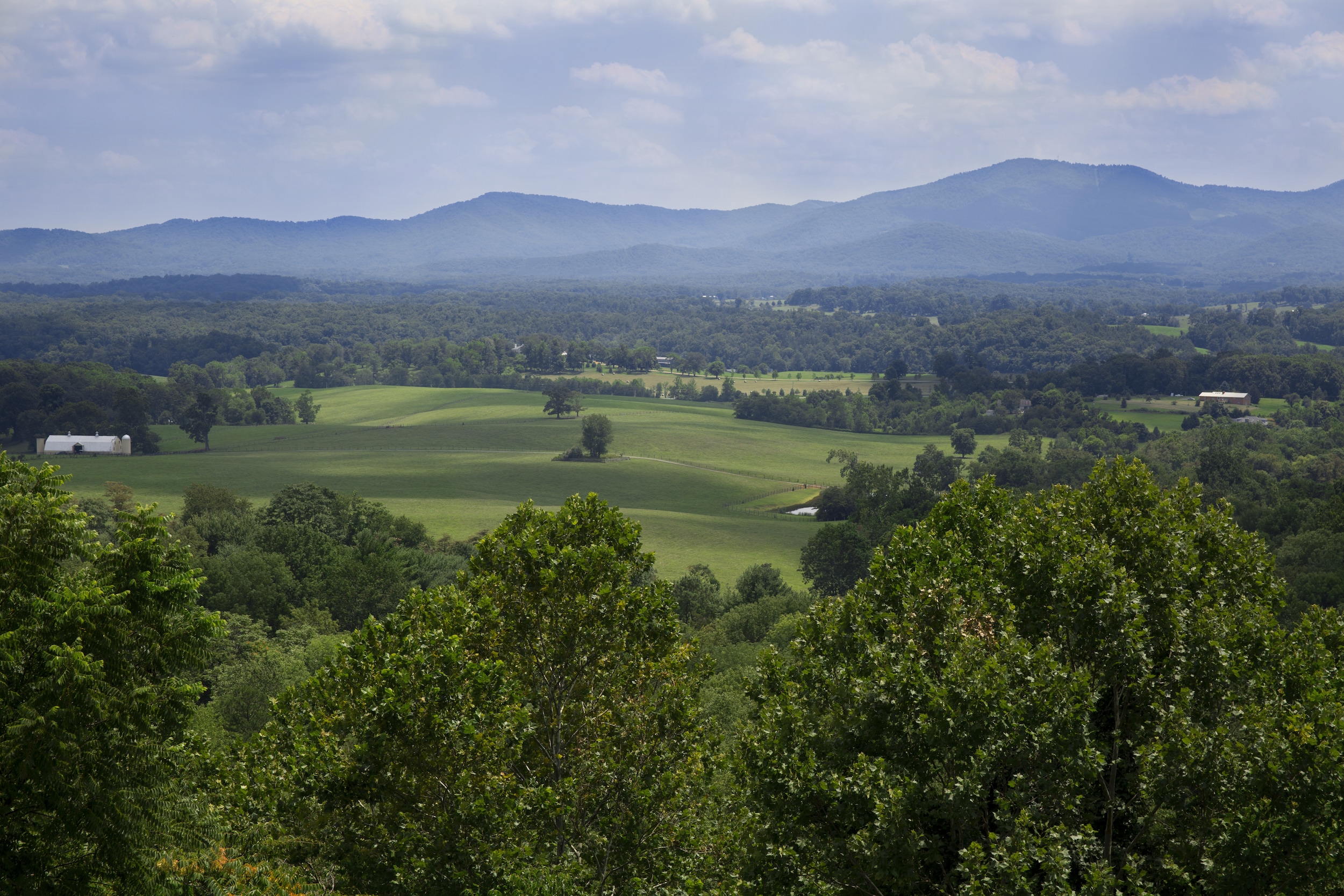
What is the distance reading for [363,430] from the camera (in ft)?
583

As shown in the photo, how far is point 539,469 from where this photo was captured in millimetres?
145250

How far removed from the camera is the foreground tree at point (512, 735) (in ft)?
52.0

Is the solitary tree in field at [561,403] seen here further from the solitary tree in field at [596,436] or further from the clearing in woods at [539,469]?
the solitary tree in field at [596,436]

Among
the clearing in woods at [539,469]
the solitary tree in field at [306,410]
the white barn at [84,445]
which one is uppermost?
the solitary tree in field at [306,410]

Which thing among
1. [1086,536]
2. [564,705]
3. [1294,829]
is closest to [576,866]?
[564,705]

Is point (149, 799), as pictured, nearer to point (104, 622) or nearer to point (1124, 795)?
point (104, 622)

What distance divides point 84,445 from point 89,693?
6427 inches

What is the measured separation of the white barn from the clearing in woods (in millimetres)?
5917

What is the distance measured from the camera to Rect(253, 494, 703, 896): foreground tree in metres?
15.9

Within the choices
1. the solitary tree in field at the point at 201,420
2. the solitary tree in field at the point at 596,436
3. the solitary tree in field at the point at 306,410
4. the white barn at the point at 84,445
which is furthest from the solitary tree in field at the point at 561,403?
the white barn at the point at 84,445

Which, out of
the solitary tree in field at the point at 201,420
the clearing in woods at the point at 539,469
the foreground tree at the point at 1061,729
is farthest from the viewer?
the solitary tree in field at the point at 201,420

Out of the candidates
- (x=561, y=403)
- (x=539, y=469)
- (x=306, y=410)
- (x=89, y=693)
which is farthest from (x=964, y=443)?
(x=89, y=693)

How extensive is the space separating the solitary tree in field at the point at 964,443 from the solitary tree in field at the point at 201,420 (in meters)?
123

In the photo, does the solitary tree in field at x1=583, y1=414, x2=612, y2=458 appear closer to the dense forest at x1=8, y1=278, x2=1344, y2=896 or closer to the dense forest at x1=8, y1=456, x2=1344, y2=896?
the dense forest at x1=8, y1=278, x2=1344, y2=896
